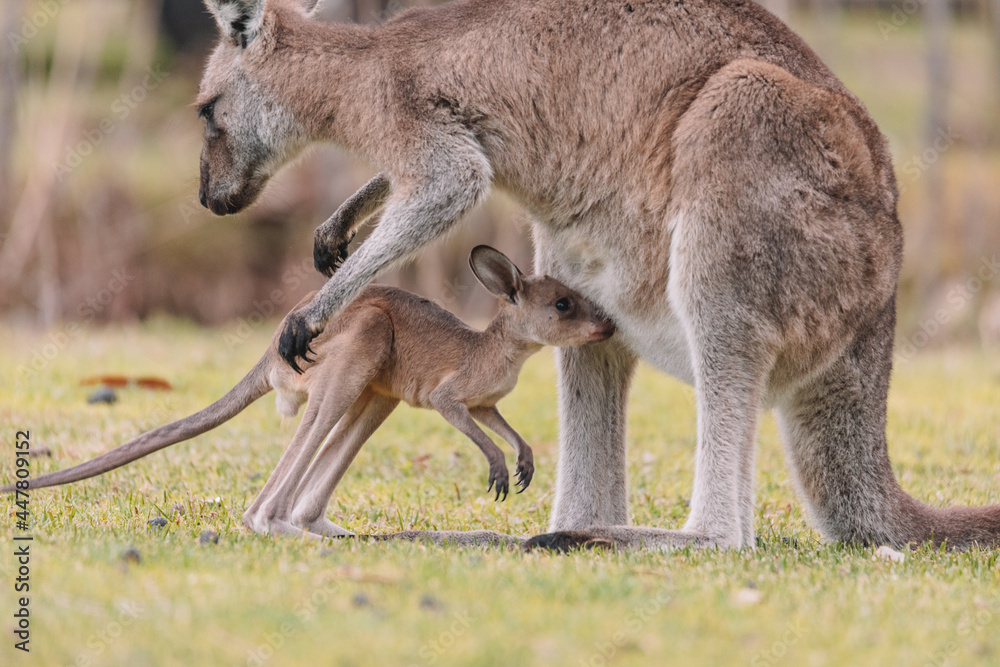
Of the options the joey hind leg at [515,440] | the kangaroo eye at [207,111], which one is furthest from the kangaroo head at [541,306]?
the kangaroo eye at [207,111]

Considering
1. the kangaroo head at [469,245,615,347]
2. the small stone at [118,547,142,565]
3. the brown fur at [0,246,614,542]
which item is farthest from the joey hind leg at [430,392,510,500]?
the small stone at [118,547,142,565]

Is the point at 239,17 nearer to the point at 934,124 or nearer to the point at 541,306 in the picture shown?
the point at 541,306

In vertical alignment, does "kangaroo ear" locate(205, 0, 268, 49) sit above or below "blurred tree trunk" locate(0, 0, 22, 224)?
above

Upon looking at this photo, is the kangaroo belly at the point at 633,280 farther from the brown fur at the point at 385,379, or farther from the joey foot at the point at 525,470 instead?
the joey foot at the point at 525,470

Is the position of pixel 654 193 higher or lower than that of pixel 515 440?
higher

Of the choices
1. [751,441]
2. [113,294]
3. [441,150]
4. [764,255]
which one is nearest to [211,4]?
[441,150]

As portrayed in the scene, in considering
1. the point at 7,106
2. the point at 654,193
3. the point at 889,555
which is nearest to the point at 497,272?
the point at 654,193

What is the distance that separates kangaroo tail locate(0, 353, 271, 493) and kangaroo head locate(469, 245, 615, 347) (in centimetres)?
93

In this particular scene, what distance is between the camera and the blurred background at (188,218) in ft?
37.7

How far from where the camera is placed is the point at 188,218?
11656 millimetres

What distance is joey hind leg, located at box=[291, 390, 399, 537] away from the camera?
13.7 feet

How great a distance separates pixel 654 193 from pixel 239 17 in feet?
5.54

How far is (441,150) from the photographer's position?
408 centimetres

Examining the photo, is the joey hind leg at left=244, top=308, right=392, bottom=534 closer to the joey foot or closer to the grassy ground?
the grassy ground
